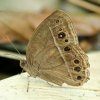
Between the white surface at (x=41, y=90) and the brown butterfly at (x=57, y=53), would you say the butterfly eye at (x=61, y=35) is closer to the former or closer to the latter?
the brown butterfly at (x=57, y=53)

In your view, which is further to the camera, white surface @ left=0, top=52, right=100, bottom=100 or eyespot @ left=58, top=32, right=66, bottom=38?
eyespot @ left=58, top=32, right=66, bottom=38

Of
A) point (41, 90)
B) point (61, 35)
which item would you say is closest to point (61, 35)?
point (61, 35)

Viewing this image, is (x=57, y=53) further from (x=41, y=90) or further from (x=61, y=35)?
(x=41, y=90)

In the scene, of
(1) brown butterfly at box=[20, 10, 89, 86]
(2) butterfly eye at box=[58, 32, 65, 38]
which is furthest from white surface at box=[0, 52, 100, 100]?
(2) butterfly eye at box=[58, 32, 65, 38]

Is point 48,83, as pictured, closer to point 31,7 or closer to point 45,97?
point 45,97

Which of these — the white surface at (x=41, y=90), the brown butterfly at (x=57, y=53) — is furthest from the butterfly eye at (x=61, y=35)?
the white surface at (x=41, y=90)

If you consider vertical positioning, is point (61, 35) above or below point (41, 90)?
above

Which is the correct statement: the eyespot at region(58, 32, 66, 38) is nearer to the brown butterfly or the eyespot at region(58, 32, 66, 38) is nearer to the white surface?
the brown butterfly
